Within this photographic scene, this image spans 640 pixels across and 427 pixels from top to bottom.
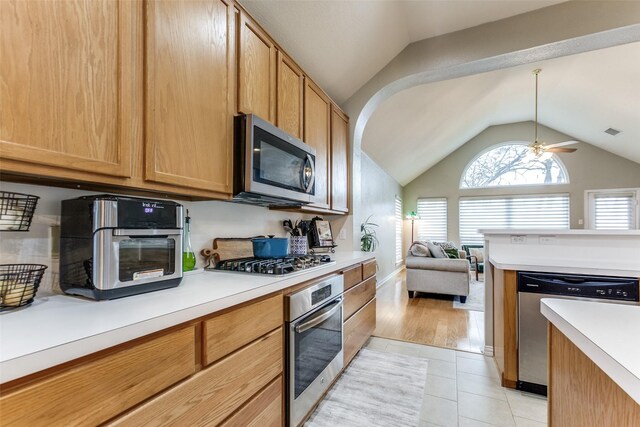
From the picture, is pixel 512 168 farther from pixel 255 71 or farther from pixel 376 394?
pixel 255 71

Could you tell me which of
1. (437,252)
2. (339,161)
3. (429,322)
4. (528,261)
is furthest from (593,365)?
(437,252)

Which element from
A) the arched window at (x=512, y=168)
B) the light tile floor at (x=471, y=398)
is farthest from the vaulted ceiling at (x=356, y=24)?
the arched window at (x=512, y=168)

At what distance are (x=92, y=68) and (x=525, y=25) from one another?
2.91 metres

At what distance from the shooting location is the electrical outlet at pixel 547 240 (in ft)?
7.68

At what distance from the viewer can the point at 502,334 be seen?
2125 mm

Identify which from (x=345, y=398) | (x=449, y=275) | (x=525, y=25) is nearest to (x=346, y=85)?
(x=525, y=25)

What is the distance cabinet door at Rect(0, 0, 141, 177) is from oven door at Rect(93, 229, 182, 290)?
0.24 metres

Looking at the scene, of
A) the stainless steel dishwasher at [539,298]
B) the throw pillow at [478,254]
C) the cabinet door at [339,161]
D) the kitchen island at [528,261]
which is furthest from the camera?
the throw pillow at [478,254]

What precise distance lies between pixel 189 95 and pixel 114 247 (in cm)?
72

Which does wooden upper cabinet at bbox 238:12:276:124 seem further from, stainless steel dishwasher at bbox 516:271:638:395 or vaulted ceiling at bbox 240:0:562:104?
stainless steel dishwasher at bbox 516:271:638:395

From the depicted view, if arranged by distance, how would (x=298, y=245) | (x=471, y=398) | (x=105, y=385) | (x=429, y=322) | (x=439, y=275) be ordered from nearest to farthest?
(x=105, y=385), (x=471, y=398), (x=298, y=245), (x=429, y=322), (x=439, y=275)

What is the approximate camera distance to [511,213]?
7.43 meters

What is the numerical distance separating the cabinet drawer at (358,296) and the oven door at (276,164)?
32.0 inches

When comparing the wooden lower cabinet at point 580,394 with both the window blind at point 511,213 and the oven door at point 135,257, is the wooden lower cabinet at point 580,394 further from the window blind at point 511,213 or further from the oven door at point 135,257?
the window blind at point 511,213
